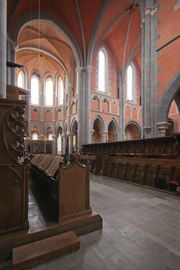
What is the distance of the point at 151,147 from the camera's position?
6.40 metres

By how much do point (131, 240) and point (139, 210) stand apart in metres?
0.95

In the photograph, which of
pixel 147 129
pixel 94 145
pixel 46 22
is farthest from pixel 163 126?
pixel 46 22

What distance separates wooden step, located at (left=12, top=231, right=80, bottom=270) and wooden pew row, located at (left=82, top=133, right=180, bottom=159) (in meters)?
3.74

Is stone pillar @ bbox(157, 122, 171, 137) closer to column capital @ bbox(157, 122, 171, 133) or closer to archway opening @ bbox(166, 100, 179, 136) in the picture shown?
column capital @ bbox(157, 122, 171, 133)

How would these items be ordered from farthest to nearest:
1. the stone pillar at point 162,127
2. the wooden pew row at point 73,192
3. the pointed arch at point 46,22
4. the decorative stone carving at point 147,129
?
the pointed arch at point 46,22, the decorative stone carving at point 147,129, the stone pillar at point 162,127, the wooden pew row at point 73,192

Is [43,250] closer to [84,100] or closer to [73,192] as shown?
[73,192]

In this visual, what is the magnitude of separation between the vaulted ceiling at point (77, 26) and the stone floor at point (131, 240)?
1179cm

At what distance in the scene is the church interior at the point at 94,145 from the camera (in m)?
1.63

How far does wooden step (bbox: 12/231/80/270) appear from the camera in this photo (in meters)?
1.36

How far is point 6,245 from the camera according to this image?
153 centimetres

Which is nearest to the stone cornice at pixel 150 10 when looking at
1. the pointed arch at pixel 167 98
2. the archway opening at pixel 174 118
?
the pointed arch at pixel 167 98

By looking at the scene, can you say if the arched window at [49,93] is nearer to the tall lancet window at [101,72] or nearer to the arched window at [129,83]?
the tall lancet window at [101,72]

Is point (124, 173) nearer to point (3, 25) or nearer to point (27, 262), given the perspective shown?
point (27, 262)

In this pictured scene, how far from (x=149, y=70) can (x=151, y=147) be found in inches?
161
